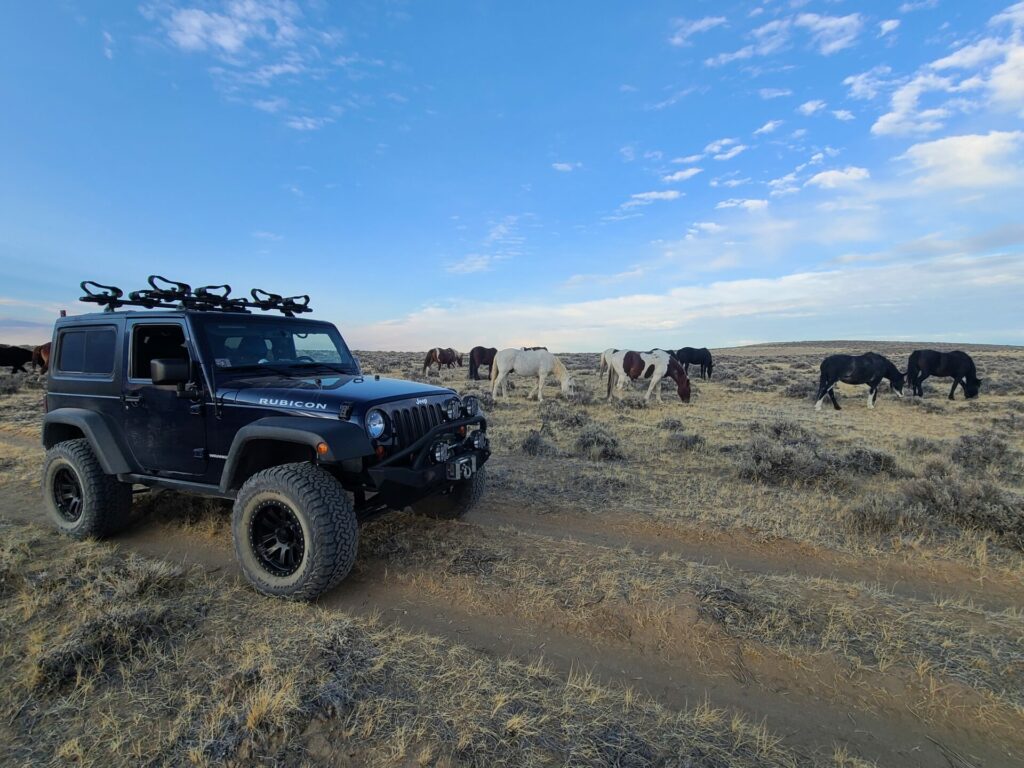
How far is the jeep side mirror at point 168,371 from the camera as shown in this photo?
4.15 m

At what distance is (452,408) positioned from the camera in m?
5.00

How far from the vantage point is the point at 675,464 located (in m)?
8.90

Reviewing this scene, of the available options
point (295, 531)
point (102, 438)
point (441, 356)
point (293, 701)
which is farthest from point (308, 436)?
point (441, 356)

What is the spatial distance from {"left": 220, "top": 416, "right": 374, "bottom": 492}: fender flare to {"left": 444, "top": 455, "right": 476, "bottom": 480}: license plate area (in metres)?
0.83

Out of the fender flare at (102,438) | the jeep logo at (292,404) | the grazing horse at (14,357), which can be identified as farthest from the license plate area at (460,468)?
the grazing horse at (14,357)

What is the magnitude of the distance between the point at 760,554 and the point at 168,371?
576 centimetres

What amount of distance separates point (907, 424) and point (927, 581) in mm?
11938

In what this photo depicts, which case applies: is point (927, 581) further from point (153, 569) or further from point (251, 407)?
point (153, 569)

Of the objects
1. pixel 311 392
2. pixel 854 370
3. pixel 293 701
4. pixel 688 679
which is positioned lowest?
pixel 688 679

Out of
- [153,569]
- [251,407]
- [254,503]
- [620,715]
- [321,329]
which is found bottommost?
[620,715]

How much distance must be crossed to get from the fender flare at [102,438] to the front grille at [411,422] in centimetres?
279

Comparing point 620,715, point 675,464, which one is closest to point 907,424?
point 675,464

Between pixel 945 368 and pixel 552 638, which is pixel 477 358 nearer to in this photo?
pixel 945 368

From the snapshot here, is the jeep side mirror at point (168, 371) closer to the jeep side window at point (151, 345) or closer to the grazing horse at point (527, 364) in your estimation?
the jeep side window at point (151, 345)
